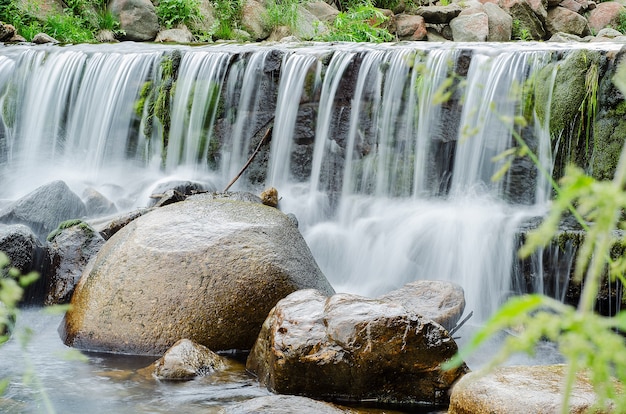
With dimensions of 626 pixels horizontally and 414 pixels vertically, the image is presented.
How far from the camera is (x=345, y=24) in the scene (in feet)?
51.0

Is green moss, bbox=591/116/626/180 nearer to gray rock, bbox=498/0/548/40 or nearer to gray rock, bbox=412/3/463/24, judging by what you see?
gray rock, bbox=412/3/463/24

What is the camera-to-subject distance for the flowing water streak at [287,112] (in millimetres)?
9383

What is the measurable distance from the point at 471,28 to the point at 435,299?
42.3 feet

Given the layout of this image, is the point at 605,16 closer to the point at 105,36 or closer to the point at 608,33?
the point at 608,33

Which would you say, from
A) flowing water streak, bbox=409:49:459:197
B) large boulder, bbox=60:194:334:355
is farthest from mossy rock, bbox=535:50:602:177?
large boulder, bbox=60:194:334:355

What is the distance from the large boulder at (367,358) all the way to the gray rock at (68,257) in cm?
263

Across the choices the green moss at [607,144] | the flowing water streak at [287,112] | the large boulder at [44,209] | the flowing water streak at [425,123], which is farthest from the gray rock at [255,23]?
the green moss at [607,144]

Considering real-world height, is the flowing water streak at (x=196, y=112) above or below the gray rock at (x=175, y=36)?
below

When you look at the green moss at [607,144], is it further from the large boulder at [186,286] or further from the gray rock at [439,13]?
the gray rock at [439,13]

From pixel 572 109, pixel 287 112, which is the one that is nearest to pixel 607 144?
pixel 572 109

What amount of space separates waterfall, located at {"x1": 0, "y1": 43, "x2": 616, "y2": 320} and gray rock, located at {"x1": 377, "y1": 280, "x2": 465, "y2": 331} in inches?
37.7

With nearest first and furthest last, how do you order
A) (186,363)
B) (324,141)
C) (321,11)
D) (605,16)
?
(186,363) < (324,141) < (321,11) < (605,16)

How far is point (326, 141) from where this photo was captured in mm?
9234

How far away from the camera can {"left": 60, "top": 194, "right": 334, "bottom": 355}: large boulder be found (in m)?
5.20
